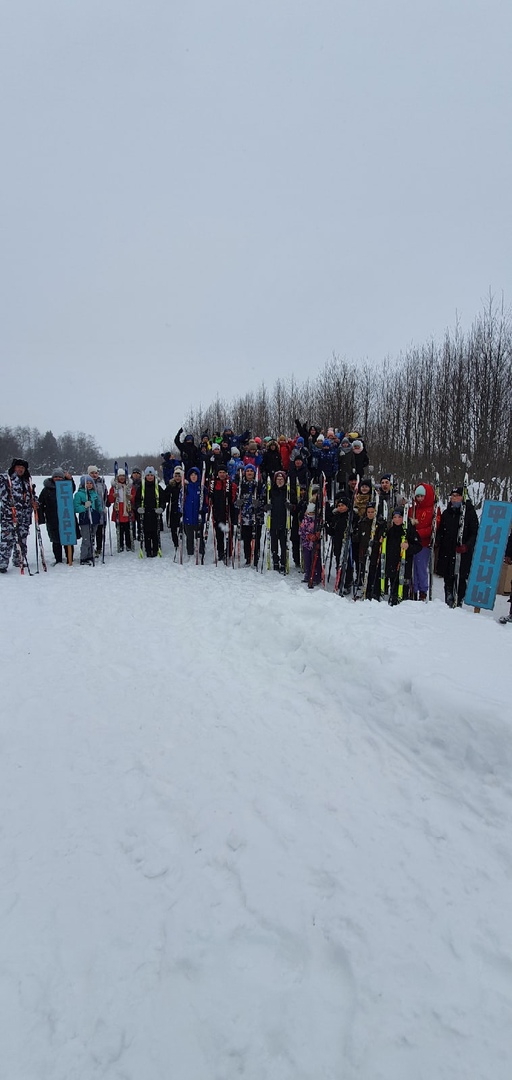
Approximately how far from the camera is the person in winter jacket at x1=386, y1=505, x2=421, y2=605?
7996 mm

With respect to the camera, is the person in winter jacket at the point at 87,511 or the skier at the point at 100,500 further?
the skier at the point at 100,500

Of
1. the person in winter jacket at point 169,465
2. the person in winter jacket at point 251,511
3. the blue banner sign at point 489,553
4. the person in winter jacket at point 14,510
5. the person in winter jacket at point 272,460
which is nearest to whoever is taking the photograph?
the blue banner sign at point 489,553

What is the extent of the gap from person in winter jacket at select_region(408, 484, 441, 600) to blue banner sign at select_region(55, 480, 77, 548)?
7.26m

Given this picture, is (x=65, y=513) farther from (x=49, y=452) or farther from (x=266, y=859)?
(x=49, y=452)

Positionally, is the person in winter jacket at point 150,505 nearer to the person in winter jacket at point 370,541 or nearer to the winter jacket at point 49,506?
the winter jacket at point 49,506

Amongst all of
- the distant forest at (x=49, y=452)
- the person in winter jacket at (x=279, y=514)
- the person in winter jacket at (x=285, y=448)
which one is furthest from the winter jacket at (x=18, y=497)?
the distant forest at (x=49, y=452)

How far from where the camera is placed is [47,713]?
475 centimetres

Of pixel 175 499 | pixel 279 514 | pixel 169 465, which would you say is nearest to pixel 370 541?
pixel 279 514

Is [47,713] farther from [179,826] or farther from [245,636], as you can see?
[245,636]

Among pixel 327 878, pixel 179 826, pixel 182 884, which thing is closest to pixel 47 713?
pixel 179 826

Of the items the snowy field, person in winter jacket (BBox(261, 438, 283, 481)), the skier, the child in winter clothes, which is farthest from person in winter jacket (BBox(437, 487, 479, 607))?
the skier

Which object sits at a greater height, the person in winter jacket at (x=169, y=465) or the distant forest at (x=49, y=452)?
the distant forest at (x=49, y=452)

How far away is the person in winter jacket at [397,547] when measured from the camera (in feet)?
26.2

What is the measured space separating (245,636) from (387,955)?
4123 millimetres
